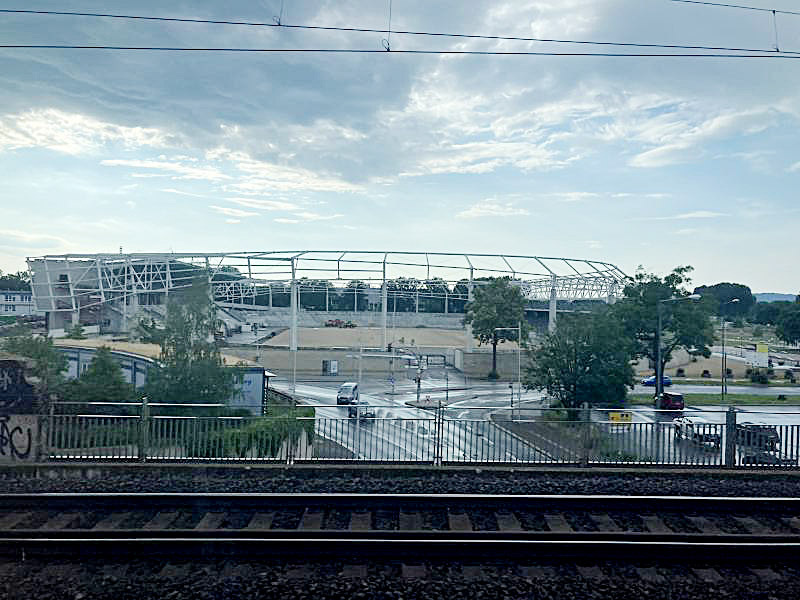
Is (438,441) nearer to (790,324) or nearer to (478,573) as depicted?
(478,573)

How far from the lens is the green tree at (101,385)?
43.3 feet

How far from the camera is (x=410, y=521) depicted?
21.4ft

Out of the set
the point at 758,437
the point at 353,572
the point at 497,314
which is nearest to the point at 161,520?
the point at 353,572

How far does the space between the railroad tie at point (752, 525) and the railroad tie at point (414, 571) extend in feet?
12.2

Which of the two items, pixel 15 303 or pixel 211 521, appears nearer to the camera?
pixel 211 521

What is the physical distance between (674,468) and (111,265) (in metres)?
42.3

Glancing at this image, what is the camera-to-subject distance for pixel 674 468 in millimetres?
8656

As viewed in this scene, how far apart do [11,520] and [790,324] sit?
60276mm

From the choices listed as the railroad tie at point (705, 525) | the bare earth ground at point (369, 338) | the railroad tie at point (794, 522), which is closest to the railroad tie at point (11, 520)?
the railroad tie at point (705, 525)

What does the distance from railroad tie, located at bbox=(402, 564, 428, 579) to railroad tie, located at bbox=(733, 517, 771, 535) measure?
12.2 feet

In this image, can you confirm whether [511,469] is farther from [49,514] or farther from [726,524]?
[49,514]

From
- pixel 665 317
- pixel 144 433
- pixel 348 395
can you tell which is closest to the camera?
pixel 144 433

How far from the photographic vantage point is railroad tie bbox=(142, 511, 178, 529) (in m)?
6.32

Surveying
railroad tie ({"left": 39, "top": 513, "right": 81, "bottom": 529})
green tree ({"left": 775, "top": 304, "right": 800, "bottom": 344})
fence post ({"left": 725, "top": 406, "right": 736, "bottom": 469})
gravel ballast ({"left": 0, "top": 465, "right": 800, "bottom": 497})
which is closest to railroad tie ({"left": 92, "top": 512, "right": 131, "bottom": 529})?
railroad tie ({"left": 39, "top": 513, "right": 81, "bottom": 529})
